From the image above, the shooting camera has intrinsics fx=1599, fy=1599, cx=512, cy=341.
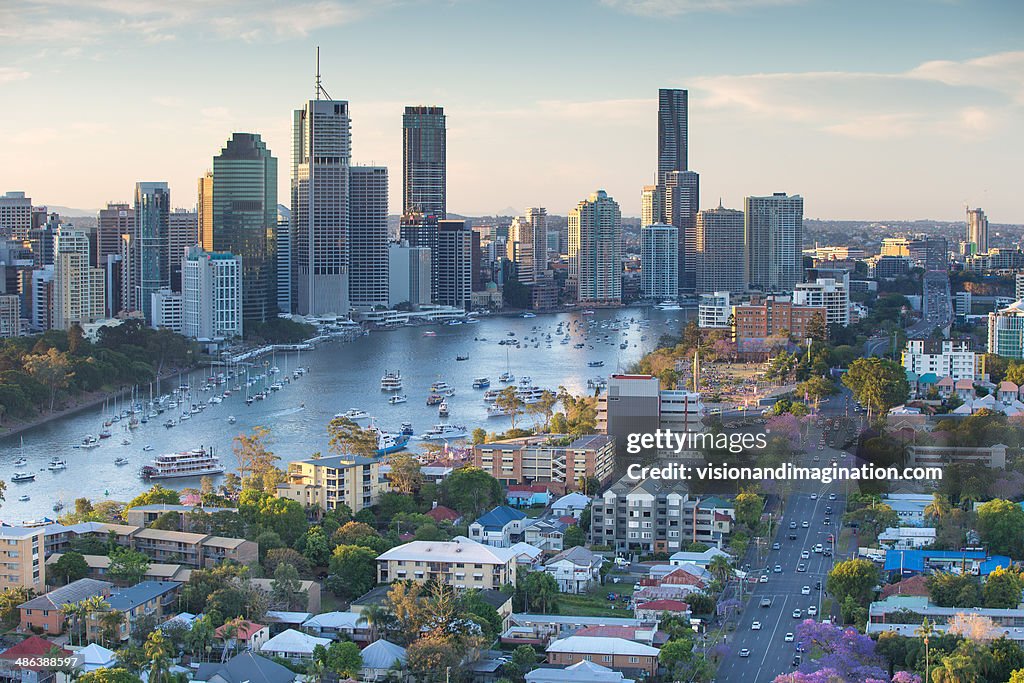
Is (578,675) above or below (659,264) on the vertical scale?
below

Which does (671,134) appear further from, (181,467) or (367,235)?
(181,467)

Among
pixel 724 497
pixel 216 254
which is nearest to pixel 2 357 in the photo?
pixel 216 254

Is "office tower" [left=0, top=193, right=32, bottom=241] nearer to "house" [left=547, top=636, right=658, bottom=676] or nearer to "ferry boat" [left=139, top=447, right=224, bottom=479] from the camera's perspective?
"ferry boat" [left=139, top=447, right=224, bottom=479]

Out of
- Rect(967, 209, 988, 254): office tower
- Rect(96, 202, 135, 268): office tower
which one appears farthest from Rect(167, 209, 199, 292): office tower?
Rect(967, 209, 988, 254): office tower

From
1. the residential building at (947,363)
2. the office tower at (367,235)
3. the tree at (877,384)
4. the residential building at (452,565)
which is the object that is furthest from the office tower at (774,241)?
the residential building at (452,565)

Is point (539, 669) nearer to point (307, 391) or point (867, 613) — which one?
point (867, 613)

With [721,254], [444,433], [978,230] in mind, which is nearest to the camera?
[444,433]

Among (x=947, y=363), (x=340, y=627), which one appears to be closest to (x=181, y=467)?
(x=340, y=627)
